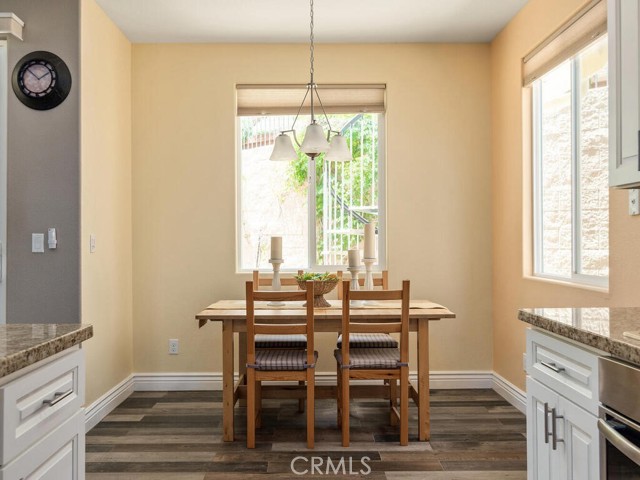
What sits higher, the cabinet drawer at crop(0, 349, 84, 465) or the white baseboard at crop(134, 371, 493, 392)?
the cabinet drawer at crop(0, 349, 84, 465)

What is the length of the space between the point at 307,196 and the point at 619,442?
10.6ft

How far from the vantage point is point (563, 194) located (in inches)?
125

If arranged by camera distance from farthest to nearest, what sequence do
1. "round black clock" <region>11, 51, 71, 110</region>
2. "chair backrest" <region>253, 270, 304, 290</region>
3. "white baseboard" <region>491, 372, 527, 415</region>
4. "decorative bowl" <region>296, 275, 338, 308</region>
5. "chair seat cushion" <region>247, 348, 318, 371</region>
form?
"chair backrest" <region>253, 270, 304, 290</region> < "white baseboard" <region>491, 372, 527, 415</region> < "decorative bowl" <region>296, 275, 338, 308</region> < "round black clock" <region>11, 51, 71, 110</region> < "chair seat cushion" <region>247, 348, 318, 371</region>

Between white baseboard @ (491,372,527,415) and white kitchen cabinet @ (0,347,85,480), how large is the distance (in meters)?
2.89

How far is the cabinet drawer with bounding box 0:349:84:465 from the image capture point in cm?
112

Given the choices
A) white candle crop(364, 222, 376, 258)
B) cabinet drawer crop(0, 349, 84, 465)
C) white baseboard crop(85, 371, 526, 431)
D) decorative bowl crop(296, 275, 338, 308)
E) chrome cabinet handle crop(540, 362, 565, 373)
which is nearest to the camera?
cabinet drawer crop(0, 349, 84, 465)

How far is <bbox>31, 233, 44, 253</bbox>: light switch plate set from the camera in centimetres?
311

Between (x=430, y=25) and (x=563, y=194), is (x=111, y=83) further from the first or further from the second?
(x=563, y=194)

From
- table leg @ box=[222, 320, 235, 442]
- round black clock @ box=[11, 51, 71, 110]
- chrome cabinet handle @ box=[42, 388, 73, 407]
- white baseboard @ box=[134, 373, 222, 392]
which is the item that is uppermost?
round black clock @ box=[11, 51, 71, 110]

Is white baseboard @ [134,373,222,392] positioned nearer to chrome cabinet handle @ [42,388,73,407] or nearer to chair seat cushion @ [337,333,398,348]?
chair seat cushion @ [337,333,398,348]

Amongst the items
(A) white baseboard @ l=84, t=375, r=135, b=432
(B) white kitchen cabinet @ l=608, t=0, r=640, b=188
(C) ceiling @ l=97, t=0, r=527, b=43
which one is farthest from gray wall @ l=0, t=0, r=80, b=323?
(B) white kitchen cabinet @ l=608, t=0, r=640, b=188

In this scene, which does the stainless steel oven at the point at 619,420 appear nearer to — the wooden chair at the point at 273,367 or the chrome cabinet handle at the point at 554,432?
the chrome cabinet handle at the point at 554,432

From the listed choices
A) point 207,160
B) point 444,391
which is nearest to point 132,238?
point 207,160

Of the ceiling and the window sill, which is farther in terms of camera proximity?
the ceiling
